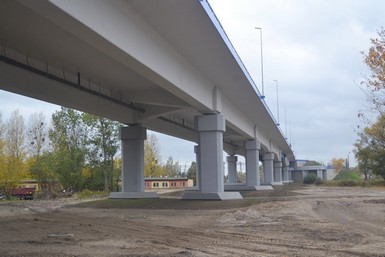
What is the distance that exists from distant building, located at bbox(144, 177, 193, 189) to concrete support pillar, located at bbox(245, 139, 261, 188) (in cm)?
4202

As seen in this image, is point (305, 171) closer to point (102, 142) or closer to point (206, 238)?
point (102, 142)

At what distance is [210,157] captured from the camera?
3194cm

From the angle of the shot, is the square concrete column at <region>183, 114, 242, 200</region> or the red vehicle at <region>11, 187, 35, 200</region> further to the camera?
the red vehicle at <region>11, 187, 35, 200</region>

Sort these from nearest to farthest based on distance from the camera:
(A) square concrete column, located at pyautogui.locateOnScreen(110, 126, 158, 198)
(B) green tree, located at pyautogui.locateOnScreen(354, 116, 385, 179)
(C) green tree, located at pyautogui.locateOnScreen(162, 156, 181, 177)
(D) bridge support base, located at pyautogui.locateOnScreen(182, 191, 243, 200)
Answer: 1. (D) bridge support base, located at pyautogui.locateOnScreen(182, 191, 243, 200)
2. (A) square concrete column, located at pyautogui.locateOnScreen(110, 126, 158, 198)
3. (B) green tree, located at pyautogui.locateOnScreen(354, 116, 385, 179)
4. (C) green tree, located at pyautogui.locateOnScreen(162, 156, 181, 177)

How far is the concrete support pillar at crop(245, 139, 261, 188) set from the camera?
179 ft

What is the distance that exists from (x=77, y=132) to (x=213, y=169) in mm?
36022

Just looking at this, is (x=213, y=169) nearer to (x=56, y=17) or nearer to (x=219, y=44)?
(x=219, y=44)

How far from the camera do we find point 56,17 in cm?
1288

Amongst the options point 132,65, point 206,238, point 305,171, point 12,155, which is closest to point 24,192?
point 12,155

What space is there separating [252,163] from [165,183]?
46.8 m

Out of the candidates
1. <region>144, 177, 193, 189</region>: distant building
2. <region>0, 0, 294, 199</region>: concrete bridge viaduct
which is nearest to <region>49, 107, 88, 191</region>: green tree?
<region>0, 0, 294, 199</region>: concrete bridge viaduct

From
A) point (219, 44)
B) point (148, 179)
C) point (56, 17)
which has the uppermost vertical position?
point (219, 44)

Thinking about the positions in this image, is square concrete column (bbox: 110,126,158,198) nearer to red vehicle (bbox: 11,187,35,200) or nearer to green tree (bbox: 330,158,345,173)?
red vehicle (bbox: 11,187,35,200)

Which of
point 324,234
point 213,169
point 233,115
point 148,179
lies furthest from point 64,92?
point 148,179
